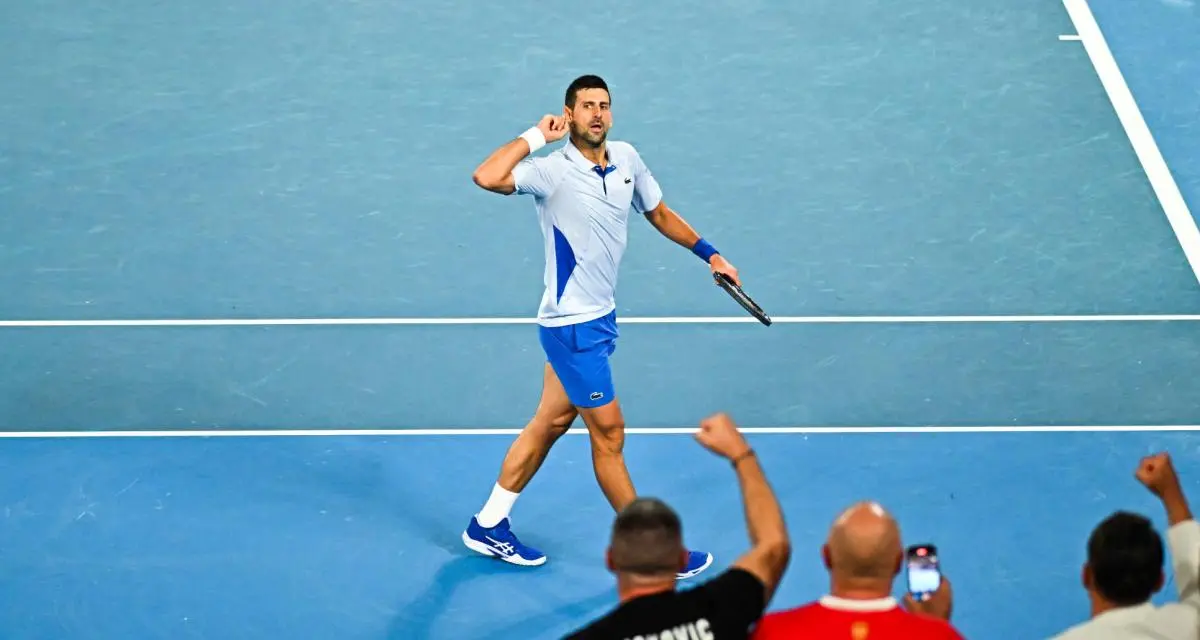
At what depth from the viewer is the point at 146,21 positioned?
14547 millimetres

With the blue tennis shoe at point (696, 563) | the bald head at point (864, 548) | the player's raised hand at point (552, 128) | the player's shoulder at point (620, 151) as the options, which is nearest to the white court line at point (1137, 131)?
the blue tennis shoe at point (696, 563)

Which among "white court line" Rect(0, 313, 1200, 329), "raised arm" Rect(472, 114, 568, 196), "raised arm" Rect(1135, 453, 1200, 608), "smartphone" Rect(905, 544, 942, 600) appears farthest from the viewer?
"white court line" Rect(0, 313, 1200, 329)

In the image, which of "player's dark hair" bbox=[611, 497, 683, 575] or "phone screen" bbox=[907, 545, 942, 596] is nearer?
"player's dark hair" bbox=[611, 497, 683, 575]

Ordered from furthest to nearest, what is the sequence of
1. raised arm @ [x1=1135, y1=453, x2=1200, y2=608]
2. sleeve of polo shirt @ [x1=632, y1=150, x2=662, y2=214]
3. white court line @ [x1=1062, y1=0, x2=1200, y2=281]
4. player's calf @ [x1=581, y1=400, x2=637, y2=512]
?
white court line @ [x1=1062, y1=0, x2=1200, y2=281]
sleeve of polo shirt @ [x1=632, y1=150, x2=662, y2=214]
player's calf @ [x1=581, y1=400, x2=637, y2=512]
raised arm @ [x1=1135, y1=453, x2=1200, y2=608]

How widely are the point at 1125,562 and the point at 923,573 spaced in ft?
2.04

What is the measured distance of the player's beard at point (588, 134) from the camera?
8.07 metres

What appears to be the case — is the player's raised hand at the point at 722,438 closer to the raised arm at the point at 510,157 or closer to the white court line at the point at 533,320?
the raised arm at the point at 510,157

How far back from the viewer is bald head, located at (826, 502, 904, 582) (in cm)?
486

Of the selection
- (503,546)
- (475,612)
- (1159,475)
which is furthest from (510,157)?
(1159,475)

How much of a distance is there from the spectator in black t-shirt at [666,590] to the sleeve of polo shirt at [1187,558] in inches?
54.6

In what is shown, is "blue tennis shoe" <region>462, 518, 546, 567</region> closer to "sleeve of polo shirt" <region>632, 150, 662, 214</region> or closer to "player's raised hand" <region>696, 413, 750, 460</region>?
"sleeve of polo shirt" <region>632, 150, 662, 214</region>

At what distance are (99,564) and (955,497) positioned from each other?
457 cm

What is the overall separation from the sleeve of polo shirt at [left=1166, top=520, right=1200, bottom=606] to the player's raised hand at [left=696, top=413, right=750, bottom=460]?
4.95 feet

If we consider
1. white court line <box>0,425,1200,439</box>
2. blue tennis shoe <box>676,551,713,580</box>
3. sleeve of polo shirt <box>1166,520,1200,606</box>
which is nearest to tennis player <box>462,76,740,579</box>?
blue tennis shoe <box>676,551,713,580</box>
